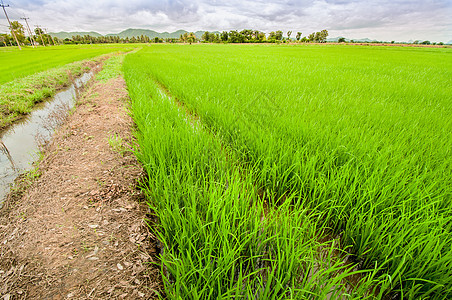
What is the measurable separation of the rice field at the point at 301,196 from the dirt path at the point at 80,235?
0.19 meters

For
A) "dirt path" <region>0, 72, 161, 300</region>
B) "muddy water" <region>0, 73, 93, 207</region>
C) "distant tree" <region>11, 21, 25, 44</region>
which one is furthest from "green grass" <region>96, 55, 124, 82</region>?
"distant tree" <region>11, 21, 25, 44</region>

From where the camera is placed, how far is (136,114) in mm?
2965

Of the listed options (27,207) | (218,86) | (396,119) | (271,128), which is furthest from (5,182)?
(396,119)

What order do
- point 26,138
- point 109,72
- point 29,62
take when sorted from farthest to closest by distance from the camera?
point 29,62 → point 109,72 → point 26,138

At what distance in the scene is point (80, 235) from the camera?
1.29m

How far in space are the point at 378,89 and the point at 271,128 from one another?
3.85m

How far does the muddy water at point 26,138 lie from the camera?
238cm

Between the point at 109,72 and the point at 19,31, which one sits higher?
the point at 19,31

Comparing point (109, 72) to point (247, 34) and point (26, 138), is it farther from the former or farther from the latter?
point (247, 34)

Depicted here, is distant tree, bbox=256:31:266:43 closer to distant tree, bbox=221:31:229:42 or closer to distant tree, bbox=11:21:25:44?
distant tree, bbox=221:31:229:42

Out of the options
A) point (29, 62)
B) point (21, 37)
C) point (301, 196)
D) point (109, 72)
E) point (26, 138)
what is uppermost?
point (21, 37)

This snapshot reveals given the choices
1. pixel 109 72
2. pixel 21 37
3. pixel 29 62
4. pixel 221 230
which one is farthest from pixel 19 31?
pixel 221 230

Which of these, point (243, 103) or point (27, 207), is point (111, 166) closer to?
point (27, 207)

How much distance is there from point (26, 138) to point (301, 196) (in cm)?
472
